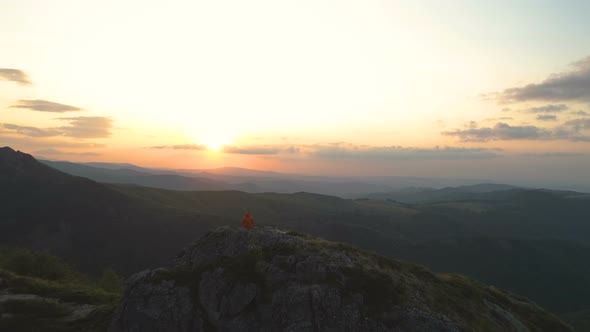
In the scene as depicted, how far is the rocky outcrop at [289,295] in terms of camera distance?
28.2 meters

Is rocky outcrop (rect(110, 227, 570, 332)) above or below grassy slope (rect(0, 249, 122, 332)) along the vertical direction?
above

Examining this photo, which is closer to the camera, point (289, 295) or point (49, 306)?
point (289, 295)

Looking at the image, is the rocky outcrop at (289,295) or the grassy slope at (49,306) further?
the grassy slope at (49,306)

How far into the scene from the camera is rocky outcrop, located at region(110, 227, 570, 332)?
28172 mm

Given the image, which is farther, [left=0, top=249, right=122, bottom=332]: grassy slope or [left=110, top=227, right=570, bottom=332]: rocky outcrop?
[left=0, top=249, right=122, bottom=332]: grassy slope

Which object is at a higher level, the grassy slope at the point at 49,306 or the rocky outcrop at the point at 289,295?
the rocky outcrop at the point at 289,295

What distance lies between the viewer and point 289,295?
96.8 ft

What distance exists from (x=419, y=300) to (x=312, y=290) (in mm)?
9698

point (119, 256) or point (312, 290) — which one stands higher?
point (312, 290)

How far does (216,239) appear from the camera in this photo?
123 ft

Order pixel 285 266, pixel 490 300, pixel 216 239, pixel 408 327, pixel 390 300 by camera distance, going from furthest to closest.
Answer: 1. pixel 490 300
2. pixel 216 239
3. pixel 285 266
4. pixel 390 300
5. pixel 408 327

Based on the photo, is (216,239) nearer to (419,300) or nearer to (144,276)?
(144,276)

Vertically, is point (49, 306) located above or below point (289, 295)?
below

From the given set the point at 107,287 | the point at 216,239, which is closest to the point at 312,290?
the point at 216,239
